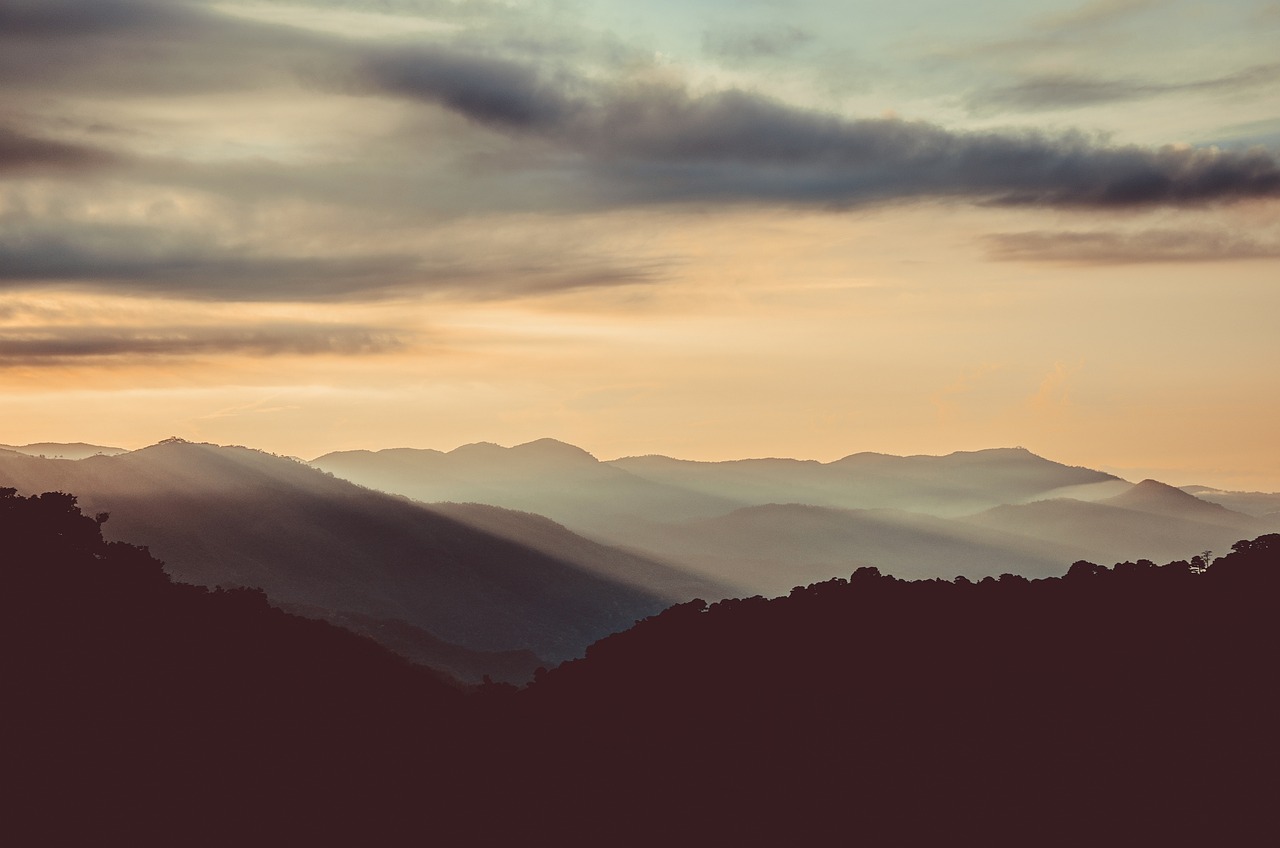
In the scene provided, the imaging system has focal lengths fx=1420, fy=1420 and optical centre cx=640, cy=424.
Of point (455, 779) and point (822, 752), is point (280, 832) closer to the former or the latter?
point (455, 779)

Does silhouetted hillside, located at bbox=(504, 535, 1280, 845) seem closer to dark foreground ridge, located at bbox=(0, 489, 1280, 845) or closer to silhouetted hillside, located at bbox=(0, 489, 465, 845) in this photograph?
dark foreground ridge, located at bbox=(0, 489, 1280, 845)

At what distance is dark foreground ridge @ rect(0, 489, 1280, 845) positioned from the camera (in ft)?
144

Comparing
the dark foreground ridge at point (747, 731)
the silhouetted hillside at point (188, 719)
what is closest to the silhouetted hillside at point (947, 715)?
the dark foreground ridge at point (747, 731)

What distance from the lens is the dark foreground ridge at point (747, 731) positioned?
44.0 meters

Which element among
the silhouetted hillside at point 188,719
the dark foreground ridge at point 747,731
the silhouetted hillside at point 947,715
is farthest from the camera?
the silhouetted hillside at point 188,719

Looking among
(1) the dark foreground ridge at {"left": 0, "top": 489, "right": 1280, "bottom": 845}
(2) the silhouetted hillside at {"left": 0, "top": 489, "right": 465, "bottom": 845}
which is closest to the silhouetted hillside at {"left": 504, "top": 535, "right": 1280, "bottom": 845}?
(1) the dark foreground ridge at {"left": 0, "top": 489, "right": 1280, "bottom": 845}

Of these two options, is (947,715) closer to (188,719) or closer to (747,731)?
(747,731)

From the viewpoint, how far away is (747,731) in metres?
50.8

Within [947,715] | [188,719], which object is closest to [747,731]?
[947,715]

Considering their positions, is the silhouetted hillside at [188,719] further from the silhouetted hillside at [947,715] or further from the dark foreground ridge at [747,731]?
the silhouetted hillside at [947,715]

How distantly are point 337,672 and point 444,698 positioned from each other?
5.35 m

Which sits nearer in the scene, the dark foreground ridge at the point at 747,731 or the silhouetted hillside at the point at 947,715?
the silhouetted hillside at the point at 947,715

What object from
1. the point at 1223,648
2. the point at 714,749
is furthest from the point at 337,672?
the point at 1223,648

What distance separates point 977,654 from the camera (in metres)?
51.0
